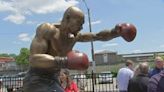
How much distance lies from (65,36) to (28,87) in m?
0.73

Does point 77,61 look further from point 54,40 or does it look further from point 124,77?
point 124,77

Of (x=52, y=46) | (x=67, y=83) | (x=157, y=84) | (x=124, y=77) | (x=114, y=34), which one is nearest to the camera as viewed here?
(x=157, y=84)

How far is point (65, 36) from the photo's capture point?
5.04 meters

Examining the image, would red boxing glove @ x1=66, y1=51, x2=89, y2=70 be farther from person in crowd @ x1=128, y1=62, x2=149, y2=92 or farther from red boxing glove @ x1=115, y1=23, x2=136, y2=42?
person in crowd @ x1=128, y1=62, x2=149, y2=92

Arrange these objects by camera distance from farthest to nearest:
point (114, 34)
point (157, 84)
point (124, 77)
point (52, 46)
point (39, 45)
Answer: point (124, 77)
point (114, 34)
point (52, 46)
point (39, 45)
point (157, 84)

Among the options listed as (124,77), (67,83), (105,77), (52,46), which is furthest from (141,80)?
(105,77)

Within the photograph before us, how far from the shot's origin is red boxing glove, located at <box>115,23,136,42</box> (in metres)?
5.07

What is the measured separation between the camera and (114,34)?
5.31 m

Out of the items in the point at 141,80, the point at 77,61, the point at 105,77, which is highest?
the point at 77,61

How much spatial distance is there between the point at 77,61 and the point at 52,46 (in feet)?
2.43

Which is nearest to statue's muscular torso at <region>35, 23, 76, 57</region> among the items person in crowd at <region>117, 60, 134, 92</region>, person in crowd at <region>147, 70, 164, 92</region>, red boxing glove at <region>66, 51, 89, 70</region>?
red boxing glove at <region>66, 51, 89, 70</region>

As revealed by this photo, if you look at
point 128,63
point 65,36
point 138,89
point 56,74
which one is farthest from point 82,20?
point 128,63

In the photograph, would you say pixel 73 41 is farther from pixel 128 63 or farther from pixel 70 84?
pixel 128 63

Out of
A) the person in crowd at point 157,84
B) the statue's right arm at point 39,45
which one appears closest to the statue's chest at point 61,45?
the statue's right arm at point 39,45
